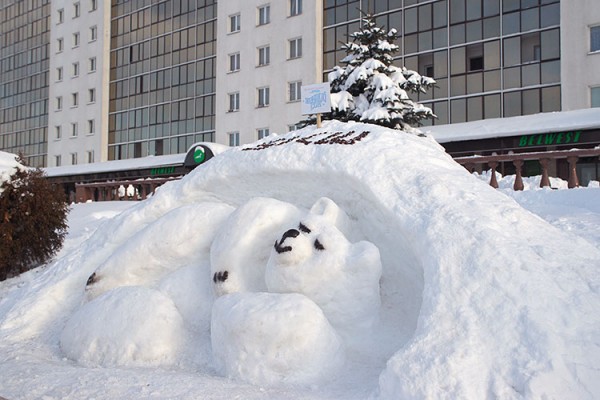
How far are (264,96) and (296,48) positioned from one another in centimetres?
268

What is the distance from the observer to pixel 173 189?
232 inches

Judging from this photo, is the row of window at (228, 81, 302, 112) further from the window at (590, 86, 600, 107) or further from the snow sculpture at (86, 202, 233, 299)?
the snow sculpture at (86, 202, 233, 299)

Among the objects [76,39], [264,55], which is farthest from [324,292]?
[76,39]

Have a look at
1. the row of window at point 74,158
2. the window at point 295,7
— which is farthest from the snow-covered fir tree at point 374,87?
the row of window at point 74,158

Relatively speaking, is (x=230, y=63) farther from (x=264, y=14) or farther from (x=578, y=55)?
(x=578, y=55)

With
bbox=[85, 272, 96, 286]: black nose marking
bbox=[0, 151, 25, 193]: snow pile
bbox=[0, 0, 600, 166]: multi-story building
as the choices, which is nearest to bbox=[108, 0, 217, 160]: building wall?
bbox=[0, 0, 600, 166]: multi-story building

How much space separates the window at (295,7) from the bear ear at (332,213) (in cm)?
2174

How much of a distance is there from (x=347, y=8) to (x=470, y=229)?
21.5 meters

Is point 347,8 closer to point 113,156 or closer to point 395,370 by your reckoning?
point 113,156

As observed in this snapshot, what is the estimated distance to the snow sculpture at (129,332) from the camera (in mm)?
4281

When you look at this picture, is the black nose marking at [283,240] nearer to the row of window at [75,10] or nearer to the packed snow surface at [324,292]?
the packed snow surface at [324,292]

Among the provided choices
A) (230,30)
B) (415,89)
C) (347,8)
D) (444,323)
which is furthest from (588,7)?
(444,323)

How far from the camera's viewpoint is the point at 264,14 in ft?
85.6

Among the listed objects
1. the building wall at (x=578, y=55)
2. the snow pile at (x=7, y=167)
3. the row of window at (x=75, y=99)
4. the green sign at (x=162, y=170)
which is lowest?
the snow pile at (x=7, y=167)
